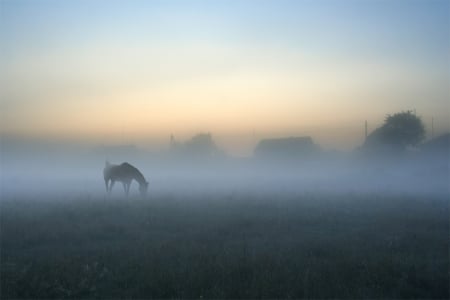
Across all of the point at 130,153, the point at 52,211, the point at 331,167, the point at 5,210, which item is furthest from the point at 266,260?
the point at 130,153

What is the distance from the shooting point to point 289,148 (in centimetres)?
8319

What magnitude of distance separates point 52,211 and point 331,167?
60800 millimetres

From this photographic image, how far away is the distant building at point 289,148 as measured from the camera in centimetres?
8106

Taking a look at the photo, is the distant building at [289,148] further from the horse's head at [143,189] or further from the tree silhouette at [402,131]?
the horse's head at [143,189]

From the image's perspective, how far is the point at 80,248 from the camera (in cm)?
940

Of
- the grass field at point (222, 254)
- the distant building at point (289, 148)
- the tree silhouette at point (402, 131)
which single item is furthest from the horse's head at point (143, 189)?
the distant building at point (289, 148)

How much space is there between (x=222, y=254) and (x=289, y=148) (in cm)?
7659

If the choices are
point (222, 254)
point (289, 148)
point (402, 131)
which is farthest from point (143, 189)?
point (289, 148)

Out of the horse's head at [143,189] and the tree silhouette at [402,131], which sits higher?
the tree silhouette at [402,131]

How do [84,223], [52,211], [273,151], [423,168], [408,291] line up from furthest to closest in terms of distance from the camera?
1. [273,151]
2. [423,168]
3. [52,211]
4. [84,223]
5. [408,291]

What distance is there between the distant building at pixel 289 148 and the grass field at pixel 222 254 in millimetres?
66494

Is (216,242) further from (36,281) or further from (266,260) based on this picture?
(36,281)

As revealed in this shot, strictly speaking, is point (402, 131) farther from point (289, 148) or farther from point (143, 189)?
point (143, 189)

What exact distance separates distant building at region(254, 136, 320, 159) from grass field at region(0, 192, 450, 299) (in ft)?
218
